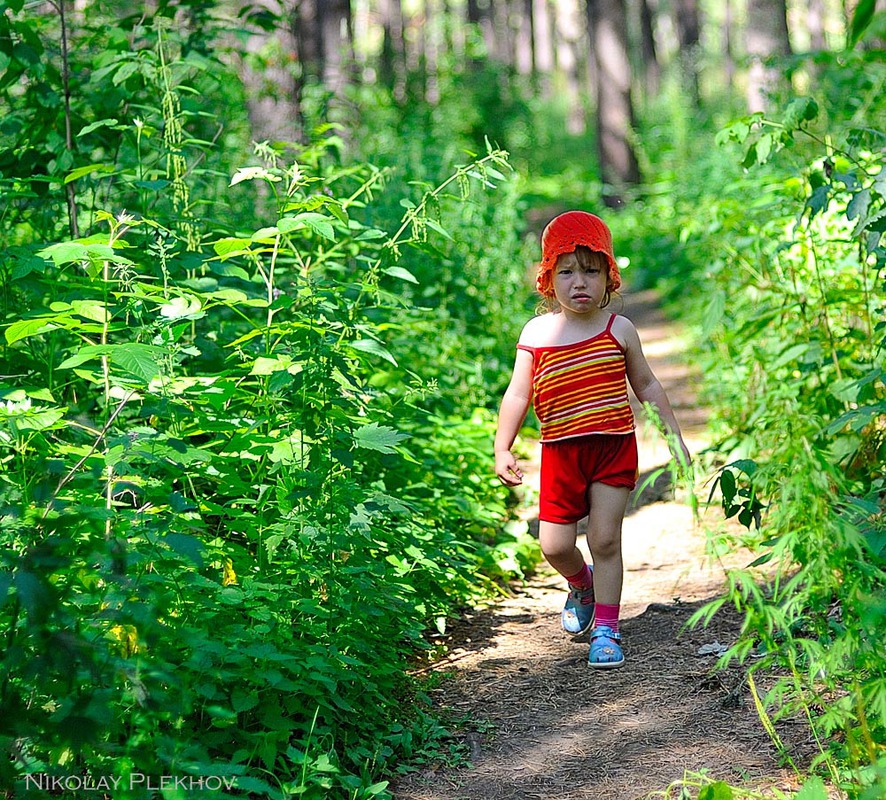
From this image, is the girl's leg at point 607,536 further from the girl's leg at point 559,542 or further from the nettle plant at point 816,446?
the nettle plant at point 816,446

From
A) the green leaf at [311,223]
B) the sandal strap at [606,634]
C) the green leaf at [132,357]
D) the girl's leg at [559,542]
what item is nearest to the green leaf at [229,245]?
the green leaf at [311,223]

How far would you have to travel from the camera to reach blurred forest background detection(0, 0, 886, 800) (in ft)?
7.43

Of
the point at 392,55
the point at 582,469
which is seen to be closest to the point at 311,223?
the point at 582,469

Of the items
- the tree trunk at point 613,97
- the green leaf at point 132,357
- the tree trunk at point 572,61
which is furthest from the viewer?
the tree trunk at point 572,61

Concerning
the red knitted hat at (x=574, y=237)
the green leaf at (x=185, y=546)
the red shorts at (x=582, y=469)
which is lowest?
the red shorts at (x=582, y=469)

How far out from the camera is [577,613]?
13.0 feet

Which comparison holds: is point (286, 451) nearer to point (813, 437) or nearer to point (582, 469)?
point (582, 469)

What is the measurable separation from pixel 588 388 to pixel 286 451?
1.18 meters

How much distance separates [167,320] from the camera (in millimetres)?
3373

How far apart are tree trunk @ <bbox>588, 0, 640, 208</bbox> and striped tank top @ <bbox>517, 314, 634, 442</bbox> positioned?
13.0 m

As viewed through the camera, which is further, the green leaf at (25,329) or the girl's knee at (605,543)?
the girl's knee at (605,543)

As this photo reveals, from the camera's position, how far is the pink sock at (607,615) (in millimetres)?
3688

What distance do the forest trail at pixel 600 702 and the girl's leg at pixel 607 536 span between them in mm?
236

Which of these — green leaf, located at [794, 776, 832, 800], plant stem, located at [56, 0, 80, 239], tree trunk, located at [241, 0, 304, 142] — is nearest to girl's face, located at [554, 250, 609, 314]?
green leaf, located at [794, 776, 832, 800]
